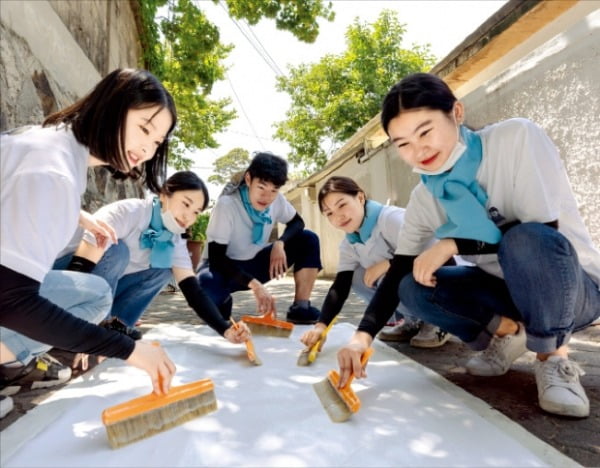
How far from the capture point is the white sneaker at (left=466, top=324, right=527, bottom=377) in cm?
155

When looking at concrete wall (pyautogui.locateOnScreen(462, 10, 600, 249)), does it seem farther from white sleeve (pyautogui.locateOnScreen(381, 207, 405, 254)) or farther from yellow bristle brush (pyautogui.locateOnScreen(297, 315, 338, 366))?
yellow bristle brush (pyautogui.locateOnScreen(297, 315, 338, 366))

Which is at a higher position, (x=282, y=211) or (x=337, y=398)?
(x=282, y=211)

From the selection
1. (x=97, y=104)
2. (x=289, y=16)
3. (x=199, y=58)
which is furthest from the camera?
(x=199, y=58)

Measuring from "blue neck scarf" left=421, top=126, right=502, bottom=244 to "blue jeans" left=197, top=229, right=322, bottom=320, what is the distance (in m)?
1.65

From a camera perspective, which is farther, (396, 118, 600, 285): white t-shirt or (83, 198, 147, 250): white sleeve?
(83, 198, 147, 250): white sleeve

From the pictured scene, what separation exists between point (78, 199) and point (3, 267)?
0.22 m

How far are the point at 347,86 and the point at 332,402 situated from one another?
13.6 metres

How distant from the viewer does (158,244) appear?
2248 mm

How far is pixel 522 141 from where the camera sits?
133cm

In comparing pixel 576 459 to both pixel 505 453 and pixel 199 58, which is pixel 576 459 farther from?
pixel 199 58

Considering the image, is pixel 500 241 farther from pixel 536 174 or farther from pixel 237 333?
pixel 237 333

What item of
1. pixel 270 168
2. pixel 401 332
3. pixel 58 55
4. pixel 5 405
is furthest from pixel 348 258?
pixel 58 55

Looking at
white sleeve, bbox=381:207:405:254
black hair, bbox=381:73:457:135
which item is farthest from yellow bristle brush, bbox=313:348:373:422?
white sleeve, bbox=381:207:405:254

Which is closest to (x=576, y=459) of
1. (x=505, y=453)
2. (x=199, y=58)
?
(x=505, y=453)
